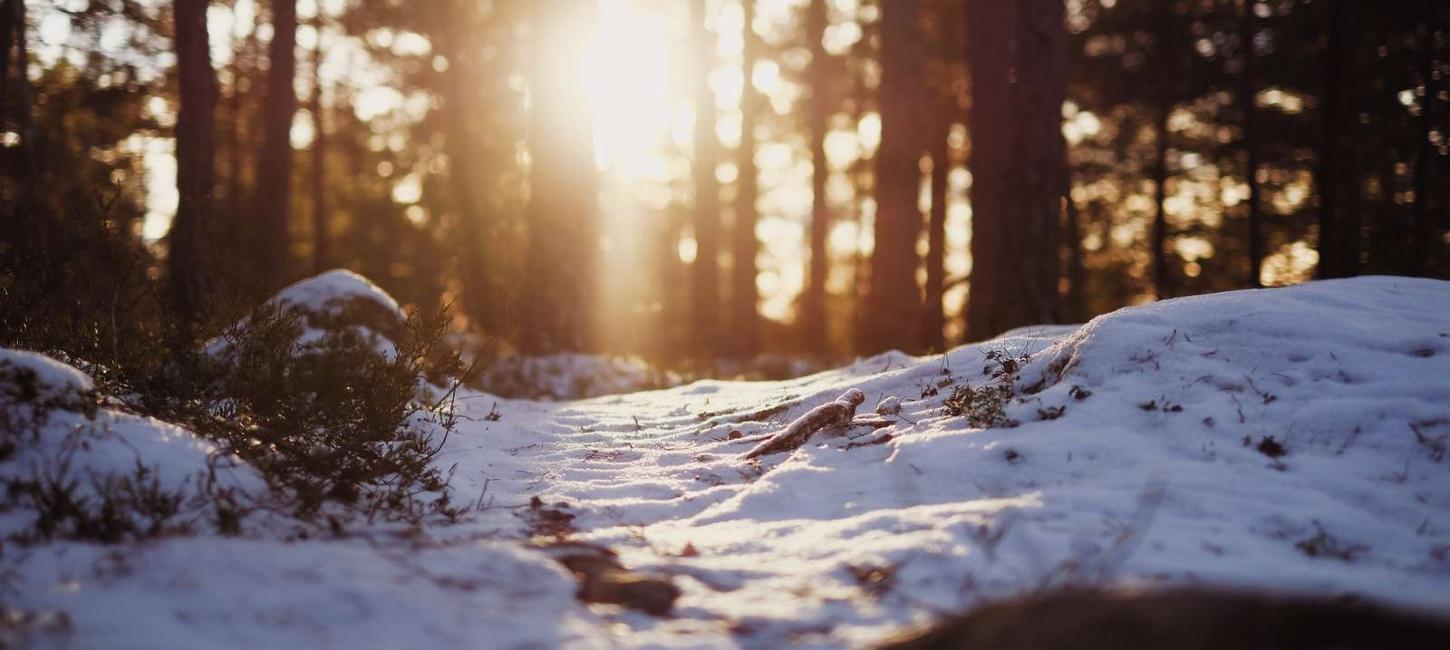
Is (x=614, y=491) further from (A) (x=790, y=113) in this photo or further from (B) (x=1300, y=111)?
(A) (x=790, y=113)

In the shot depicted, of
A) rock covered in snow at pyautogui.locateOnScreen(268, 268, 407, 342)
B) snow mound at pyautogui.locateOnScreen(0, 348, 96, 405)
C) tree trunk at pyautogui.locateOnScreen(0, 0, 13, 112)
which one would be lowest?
snow mound at pyautogui.locateOnScreen(0, 348, 96, 405)

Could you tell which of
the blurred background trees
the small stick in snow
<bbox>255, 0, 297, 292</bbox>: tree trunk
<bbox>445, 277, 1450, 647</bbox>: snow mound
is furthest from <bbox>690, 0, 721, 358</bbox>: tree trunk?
the small stick in snow

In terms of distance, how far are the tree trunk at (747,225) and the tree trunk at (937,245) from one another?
3.57 meters

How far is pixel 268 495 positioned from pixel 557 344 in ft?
26.4

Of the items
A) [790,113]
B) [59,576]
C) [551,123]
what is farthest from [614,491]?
[790,113]

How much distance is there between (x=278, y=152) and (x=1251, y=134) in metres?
17.0

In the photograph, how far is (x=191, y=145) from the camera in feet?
27.1

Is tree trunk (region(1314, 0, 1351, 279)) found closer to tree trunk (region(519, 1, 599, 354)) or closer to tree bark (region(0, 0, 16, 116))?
tree trunk (region(519, 1, 599, 354))

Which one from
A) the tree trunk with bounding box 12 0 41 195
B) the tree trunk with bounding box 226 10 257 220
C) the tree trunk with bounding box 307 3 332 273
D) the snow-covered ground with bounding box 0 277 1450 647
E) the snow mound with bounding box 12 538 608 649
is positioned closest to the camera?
the snow mound with bounding box 12 538 608 649

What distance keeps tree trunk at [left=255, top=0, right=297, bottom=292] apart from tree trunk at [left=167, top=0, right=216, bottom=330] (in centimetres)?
495

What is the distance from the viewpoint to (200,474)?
11.2 ft

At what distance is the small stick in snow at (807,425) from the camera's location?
16.6 ft

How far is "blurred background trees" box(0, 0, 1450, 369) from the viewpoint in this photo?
9445mm

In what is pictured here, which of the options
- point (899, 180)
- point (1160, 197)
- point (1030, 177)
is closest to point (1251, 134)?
point (1160, 197)
